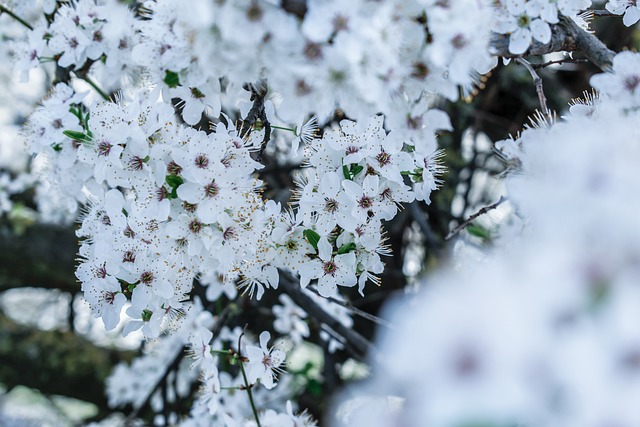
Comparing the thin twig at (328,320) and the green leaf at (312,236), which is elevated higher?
the green leaf at (312,236)

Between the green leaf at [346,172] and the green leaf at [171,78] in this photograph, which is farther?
the green leaf at [346,172]

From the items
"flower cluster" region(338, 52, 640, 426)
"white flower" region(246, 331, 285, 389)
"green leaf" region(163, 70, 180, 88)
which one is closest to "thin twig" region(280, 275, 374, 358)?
"white flower" region(246, 331, 285, 389)

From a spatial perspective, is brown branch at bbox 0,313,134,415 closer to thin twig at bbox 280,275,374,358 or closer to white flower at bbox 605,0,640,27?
thin twig at bbox 280,275,374,358

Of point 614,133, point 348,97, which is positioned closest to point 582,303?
point 614,133

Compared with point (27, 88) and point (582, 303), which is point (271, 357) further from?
point (27, 88)

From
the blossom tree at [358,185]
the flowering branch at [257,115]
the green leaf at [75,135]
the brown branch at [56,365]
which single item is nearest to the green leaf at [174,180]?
the blossom tree at [358,185]

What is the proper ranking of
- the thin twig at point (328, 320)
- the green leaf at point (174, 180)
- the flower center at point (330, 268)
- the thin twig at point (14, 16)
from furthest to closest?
1. the thin twig at point (328, 320)
2. the thin twig at point (14, 16)
3. the flower center at point (330, 268)
4. the green leaf at point (174, 180)

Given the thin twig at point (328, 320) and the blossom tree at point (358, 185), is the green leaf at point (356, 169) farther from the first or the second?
the thin twig at point (328, 320)

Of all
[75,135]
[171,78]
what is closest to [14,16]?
[75,135]

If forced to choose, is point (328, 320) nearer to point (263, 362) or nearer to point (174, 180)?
point (263, 362)
